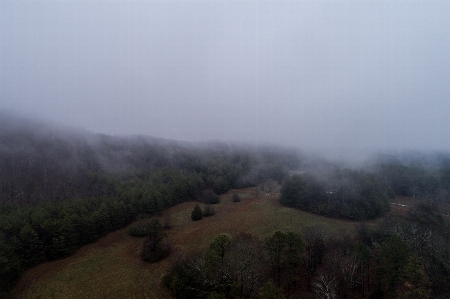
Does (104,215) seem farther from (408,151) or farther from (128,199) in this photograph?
(408,151)

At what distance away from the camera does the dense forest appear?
2300 cm

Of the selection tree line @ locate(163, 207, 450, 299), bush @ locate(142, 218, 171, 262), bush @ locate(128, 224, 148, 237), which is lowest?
bush @ locate(128, 224, 148, 237)

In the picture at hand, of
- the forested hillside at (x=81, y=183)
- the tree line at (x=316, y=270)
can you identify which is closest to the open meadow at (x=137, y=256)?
the forested hillside at (x=81, y=183)

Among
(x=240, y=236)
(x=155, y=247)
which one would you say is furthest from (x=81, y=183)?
(x=240, y=236)

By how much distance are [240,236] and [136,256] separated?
20222 millimetres

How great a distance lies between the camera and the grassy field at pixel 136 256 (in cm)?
2656

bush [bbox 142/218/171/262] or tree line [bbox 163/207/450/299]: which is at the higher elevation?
tree line [bbox 163/207/450/299]

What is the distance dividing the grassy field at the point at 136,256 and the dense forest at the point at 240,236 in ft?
8.97

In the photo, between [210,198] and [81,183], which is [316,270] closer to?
[210,198]

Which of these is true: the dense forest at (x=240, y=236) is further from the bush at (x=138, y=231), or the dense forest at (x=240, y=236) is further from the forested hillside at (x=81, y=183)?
the bush at (x=138, y=231)

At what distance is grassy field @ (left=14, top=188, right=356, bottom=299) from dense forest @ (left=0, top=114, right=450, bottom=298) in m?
2.73

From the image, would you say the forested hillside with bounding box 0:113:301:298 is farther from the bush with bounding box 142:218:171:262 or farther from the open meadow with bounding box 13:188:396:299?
the bush with bounding box 142:218:171:262

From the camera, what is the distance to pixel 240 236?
37.2 metres

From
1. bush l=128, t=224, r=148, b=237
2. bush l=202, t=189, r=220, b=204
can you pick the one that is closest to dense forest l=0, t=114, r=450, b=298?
bush l=202, t=189, r=220, b=204
